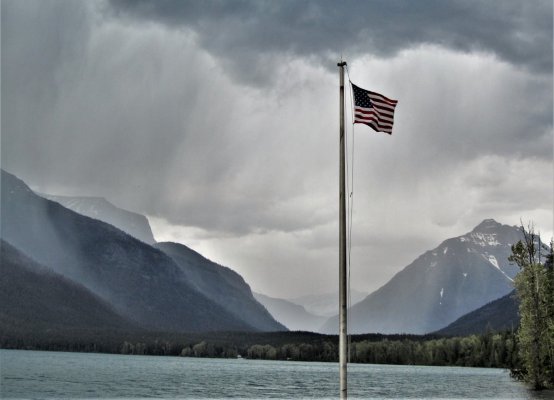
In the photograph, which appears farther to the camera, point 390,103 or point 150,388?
point 150,388

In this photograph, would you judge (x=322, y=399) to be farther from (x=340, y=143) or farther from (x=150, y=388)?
(x=340, y=143)

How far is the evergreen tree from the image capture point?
103m

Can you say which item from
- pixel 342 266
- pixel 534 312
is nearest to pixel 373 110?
pixel 342 266

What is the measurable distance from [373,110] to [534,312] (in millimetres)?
73917

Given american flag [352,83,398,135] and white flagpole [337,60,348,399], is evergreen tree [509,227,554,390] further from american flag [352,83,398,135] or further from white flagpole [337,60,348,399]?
white flagpole [337,60,348,399]

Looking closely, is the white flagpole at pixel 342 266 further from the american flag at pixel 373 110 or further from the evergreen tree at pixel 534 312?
the evergreen tree at pixel 534 312

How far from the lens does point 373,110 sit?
38406 mm

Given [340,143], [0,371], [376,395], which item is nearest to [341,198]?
[340,143]

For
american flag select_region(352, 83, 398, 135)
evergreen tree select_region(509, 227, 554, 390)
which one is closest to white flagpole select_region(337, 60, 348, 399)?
american flag select_region(352, 83, 398, 135)

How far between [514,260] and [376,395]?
26963 mm

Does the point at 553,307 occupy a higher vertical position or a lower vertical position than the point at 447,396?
higher

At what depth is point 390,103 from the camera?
3931 cm

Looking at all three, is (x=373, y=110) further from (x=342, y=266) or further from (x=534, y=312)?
(x=534, y=312)

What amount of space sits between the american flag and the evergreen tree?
68.0 meters
